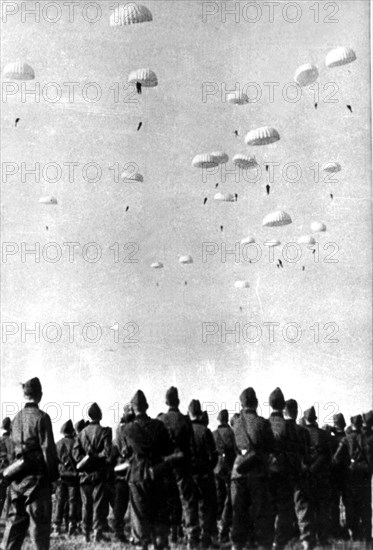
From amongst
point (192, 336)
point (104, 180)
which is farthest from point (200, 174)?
point (192, 336)

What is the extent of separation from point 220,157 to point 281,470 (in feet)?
18.2

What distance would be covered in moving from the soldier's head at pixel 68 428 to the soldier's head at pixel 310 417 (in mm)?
3936

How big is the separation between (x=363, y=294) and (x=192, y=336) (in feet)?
9.61

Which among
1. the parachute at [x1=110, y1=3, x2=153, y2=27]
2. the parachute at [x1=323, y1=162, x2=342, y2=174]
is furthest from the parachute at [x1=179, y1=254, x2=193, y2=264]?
the parachute at [x1=110, y1=3, x2=153, y2=27]

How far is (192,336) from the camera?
13.9m

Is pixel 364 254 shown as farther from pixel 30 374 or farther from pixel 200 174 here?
pixel 30 374

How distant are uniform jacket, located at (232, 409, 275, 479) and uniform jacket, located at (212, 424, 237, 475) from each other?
50.9 inches

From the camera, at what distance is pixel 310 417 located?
12.9m

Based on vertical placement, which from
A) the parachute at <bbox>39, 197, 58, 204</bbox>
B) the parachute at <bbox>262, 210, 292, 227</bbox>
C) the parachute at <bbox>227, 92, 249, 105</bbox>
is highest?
the parachute at <bbox>227, 92, 249, 105</bbox>

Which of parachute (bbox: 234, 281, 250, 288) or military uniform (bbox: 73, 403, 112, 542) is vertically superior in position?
parachute (bbox: 234, 281, 250, 288)

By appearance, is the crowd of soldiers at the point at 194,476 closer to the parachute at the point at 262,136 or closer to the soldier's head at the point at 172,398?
the soldier's head at the point at 172,398

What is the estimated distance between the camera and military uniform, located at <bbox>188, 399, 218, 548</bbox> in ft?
39.3

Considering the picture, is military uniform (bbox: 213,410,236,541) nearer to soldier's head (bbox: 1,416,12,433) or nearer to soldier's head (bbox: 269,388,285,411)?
soldier's head (bbox: 269,388,285,411)

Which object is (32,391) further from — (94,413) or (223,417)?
(223,417)
